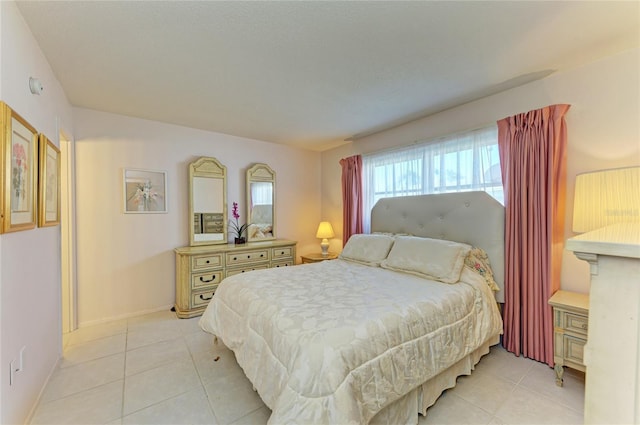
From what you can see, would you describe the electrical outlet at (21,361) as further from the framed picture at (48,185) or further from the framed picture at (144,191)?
the framed picture at (144,191)

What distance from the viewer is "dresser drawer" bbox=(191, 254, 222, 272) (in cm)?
321

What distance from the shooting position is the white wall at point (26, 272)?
4.47ft

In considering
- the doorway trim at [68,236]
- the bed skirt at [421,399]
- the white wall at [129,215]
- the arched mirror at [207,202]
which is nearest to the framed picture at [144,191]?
the white wall at [129,215]

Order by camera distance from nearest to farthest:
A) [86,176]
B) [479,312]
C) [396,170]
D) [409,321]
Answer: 1. [409,321]
2. [479,312]
3. [86,176]
4. [396,170]

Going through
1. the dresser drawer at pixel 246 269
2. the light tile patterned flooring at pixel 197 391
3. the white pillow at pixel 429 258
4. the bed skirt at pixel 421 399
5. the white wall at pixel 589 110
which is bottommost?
the light tile patterned flooring at pixel 197 391

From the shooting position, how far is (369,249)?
295cm

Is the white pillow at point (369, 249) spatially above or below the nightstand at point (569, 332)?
above

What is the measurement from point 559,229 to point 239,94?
2.97 meters

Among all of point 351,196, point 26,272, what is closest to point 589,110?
point 351,196

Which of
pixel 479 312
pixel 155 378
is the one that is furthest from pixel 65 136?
pixel 479 312

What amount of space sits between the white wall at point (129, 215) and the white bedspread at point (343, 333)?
5.24 feet

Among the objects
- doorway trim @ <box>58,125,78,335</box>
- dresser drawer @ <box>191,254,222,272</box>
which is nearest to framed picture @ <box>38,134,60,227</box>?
doorway trim @ <box>58,125,78,335</box>

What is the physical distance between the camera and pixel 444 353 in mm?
1679

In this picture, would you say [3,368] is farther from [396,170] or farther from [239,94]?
[396,170]
